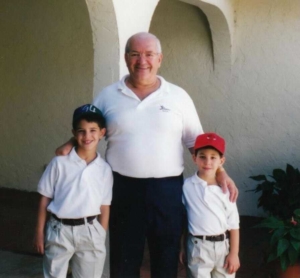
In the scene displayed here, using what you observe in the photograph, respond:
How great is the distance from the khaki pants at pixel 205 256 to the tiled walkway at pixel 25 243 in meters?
1.46

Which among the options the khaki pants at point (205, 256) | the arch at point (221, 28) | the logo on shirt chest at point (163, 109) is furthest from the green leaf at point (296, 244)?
the arch at point (221, 28)

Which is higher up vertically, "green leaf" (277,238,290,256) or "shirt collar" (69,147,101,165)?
"shirt collar" (69,147,101,165)

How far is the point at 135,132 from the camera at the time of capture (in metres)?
2.78

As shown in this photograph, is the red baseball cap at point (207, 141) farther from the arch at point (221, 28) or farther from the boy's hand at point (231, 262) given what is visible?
the arch at point (221, 28)

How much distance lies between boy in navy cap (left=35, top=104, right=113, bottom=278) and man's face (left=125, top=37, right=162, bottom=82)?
0.31 metres

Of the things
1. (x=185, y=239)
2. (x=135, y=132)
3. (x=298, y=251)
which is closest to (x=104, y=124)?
(x=135, y=132)

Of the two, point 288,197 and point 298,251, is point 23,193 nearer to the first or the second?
point 288,197

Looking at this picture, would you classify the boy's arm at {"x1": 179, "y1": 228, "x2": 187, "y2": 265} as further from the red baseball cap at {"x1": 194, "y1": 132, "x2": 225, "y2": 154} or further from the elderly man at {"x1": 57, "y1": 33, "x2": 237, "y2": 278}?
the red baseball cap at {"x1": 194, "y1": 132, "x2": 225, "y2": 154}

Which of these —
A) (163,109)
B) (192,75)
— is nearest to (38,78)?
(192,75)

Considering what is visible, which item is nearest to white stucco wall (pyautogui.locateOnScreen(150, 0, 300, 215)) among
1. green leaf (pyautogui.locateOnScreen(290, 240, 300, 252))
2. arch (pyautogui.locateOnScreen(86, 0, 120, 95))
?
green leaf (pyautogui.locateOnScreen(290, 240, 300, 252))

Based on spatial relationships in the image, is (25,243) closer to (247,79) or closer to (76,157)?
(76,157)

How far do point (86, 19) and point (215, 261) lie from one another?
4.03 metres

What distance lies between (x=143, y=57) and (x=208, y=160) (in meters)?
0.67

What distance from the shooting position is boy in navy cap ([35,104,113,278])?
9.30 ft
